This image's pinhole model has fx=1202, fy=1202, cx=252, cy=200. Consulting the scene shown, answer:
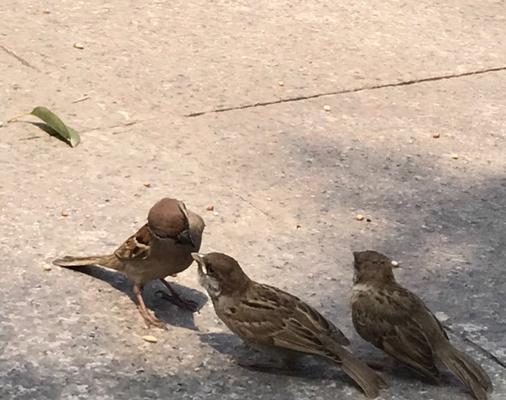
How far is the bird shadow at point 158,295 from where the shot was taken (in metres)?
5.25

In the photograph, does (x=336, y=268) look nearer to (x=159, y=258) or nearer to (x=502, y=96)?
(x=159, y=258)

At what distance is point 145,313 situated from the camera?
516cm

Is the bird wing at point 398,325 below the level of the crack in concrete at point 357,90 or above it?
above

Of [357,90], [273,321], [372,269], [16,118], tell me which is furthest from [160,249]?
[357,90]

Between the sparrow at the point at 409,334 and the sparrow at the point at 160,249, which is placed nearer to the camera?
the sparrow at the point at 409,334

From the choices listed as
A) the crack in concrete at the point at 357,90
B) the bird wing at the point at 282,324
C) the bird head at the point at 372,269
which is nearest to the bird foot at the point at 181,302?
the bird wing at the point at 282,324

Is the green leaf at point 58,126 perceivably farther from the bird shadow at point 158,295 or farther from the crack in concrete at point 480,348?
the crack in concrete at point 480,348

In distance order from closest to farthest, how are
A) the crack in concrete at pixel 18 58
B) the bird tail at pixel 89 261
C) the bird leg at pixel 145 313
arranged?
1. the bird leg at pixel 145 313
2. the bird tail at pixel 89 261
3. the crack in concrete at pixel 18 58

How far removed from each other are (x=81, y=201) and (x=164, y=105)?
150 centimetres

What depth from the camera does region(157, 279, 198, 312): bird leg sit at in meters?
5.32

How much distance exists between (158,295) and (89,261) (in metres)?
0.35

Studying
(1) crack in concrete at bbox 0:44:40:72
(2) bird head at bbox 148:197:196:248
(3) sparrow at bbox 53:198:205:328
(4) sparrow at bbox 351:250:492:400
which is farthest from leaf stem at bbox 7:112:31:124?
(4) sparrow at bbox 351:250:492:400

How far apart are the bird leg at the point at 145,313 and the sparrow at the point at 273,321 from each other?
1.10ft

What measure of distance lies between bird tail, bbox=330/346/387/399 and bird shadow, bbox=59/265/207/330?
0.75 metres
